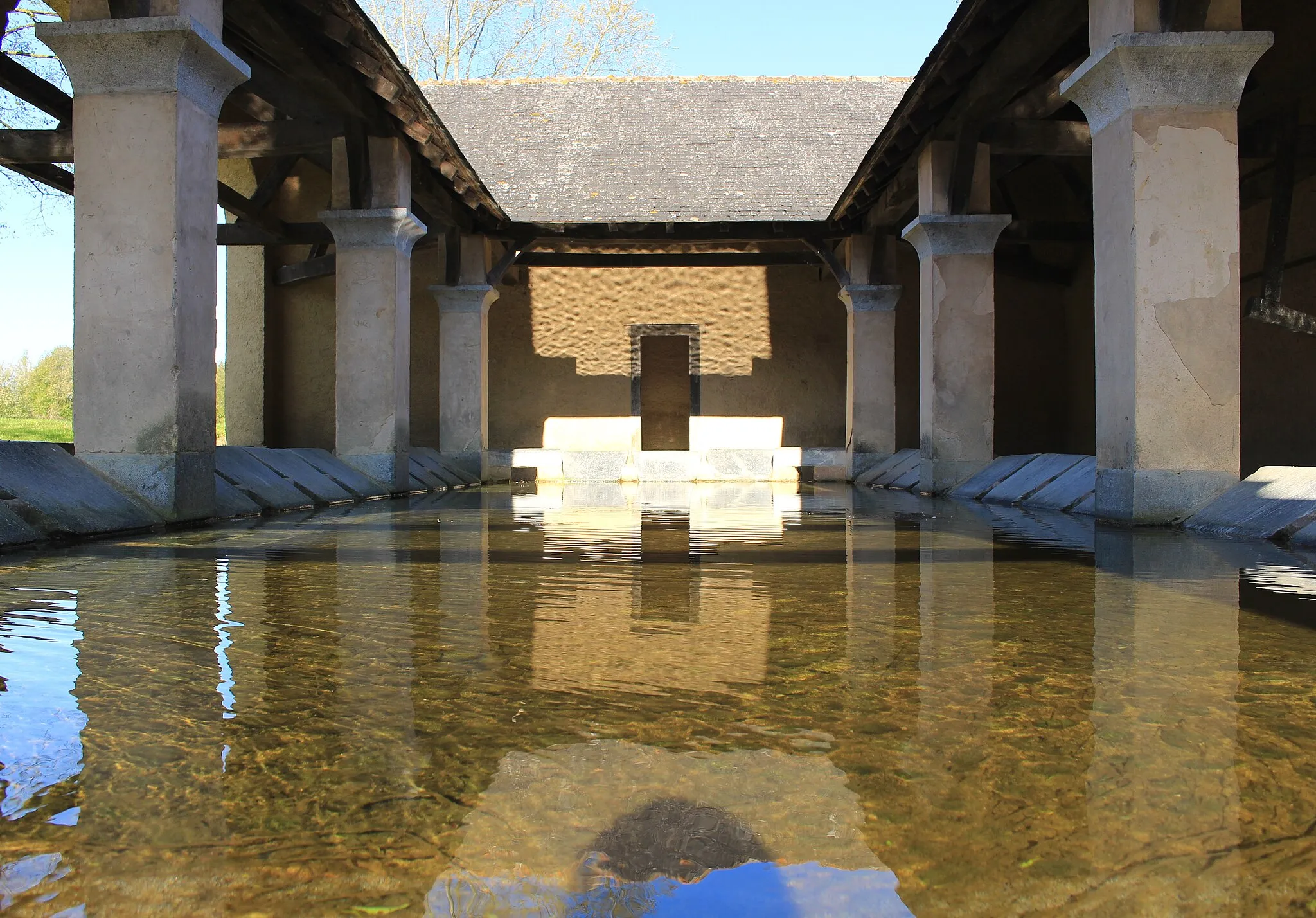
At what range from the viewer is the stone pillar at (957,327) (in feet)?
28.3

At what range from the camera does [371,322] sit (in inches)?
336

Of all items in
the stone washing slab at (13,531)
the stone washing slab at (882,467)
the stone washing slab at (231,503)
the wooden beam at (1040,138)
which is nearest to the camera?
the stone washing slab at (13,531)

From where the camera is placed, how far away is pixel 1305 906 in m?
0.79

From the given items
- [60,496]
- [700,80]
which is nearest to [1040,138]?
[60,496]

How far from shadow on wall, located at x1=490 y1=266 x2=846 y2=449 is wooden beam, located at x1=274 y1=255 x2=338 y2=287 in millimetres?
2657

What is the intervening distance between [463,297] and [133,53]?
7.45m

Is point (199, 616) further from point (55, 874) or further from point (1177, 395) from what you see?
point (1177, 395)

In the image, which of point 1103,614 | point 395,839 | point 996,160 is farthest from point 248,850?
point 996,160

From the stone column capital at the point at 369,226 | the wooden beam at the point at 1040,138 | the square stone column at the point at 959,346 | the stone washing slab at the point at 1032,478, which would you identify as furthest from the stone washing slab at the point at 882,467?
the stone column capital at the point at 369,226

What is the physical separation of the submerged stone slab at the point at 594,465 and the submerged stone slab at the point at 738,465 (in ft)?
3.84

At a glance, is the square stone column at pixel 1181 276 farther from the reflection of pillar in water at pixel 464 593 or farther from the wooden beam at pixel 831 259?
the wooden beam at pixel 831 259

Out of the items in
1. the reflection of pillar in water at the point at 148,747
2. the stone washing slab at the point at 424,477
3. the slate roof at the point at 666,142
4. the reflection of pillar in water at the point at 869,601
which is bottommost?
the reflection of pillar in water at the point at 869,601

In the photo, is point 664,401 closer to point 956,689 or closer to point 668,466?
point 668,466

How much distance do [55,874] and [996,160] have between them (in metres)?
9.60
